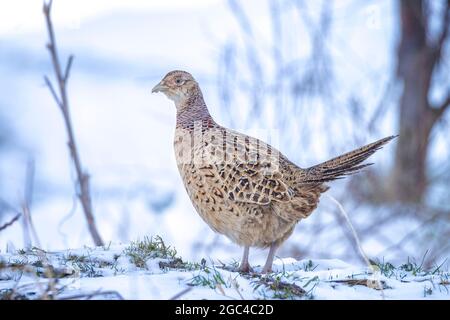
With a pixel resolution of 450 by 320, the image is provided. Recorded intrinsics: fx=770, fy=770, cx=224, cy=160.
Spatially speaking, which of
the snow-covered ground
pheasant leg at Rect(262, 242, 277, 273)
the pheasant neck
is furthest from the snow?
the pheasant neck

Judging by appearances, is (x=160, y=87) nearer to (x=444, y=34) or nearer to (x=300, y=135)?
(x=300, y=135)

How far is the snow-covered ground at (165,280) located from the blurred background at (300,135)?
2.82 ft

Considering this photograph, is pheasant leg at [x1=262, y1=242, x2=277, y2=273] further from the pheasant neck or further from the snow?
the pheasant neck

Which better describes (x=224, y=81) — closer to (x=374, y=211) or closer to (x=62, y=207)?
(x=374, y=211)

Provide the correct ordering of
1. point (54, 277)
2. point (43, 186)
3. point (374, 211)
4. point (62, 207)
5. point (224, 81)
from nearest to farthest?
point (54, 277)
point (224, 81)
point (374, 211)
point (62, 207)
point (43, 186)

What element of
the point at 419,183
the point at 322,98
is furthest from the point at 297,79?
the point at 419,183

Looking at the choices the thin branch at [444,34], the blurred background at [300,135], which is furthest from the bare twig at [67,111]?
the thin branch at [444,34]

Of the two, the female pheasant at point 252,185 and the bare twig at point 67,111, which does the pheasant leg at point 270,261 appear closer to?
the female pheasant at point 252,185

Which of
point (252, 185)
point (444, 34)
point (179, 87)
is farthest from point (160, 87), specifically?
point (444, 34)

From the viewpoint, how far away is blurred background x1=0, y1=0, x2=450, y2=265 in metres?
9.59

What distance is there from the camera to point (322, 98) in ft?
32.9

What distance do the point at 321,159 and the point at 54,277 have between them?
5792 mm
